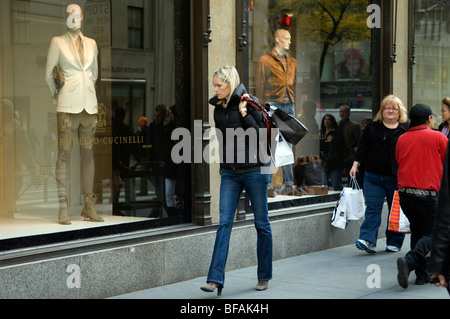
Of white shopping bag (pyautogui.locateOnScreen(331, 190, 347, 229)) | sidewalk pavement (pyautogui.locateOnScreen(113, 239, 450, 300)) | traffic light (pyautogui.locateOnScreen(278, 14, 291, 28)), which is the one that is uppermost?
traffic light (pyautogui.locateOnScreen(278, 14, 291, 28))

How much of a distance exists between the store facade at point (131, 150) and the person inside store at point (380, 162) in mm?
704

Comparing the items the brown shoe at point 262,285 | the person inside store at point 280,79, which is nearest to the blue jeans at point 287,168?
the person inside store at point 280,79

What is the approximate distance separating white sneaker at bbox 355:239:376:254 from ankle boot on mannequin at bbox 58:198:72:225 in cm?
375

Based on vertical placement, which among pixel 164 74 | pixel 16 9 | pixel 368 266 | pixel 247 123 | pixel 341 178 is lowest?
pixel 368 266

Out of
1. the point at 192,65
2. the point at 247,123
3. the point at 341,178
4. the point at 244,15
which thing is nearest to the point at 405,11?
the point at 341,178

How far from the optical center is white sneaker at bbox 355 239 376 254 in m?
9.29

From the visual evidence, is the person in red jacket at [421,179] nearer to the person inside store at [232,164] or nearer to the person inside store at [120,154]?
the person inside store at [232,164]

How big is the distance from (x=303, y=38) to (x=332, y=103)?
42.3 inches

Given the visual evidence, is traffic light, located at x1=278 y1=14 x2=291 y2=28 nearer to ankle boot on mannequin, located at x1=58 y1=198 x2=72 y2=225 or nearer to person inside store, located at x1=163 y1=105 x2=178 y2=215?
person inside store, located at x1=163 y1=105 x2=178 y2=215

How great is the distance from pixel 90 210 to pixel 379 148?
360cm

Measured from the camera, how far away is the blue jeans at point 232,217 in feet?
22.0

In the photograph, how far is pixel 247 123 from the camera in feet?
22.3

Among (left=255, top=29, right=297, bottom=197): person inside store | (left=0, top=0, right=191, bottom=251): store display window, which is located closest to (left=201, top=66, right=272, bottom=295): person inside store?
(left=0, top=0, right=191, bottom=251): store display window
